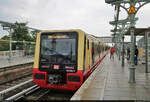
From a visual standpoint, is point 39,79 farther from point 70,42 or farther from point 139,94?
point 139,94

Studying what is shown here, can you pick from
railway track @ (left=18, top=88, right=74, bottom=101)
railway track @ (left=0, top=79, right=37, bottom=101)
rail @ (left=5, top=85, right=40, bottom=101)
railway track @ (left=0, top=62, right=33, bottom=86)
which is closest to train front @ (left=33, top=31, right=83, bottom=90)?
railway track @ (left=18, top=88, right=74, bottom=101)

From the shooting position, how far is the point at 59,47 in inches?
284

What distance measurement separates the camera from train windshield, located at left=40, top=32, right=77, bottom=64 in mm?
7035

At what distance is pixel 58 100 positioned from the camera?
6660mm

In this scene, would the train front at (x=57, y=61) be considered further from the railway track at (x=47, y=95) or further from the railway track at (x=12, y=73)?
the railway track at (x=12, y=73)

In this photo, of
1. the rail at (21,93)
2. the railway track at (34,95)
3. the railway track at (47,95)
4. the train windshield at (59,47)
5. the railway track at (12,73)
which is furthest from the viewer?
the railway track at (12,73)

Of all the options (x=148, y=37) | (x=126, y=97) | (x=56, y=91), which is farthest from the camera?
(x=148, y=37)

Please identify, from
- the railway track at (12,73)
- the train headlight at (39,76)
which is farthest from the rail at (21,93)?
the railway track at (12,73)

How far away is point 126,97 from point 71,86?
2.35 meters

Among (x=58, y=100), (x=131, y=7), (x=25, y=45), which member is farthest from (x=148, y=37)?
(x=25, y=45)

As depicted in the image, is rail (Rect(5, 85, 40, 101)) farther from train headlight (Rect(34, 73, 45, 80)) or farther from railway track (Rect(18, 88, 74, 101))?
train headlight (Rect(34, 73, 45, 80))

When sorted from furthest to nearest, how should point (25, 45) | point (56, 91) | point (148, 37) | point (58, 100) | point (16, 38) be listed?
point (16, 38) → point (25, 45) → point (148, 37) → point (56, 91) → point (58, 100)

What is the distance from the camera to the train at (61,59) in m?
6.79

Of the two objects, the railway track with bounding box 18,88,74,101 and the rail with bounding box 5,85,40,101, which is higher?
the rail with bounding box 5,85,40,101
